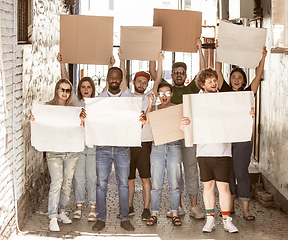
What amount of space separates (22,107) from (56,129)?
59cm

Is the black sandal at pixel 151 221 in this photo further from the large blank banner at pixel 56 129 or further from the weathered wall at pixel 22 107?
the weathered wall at pixel 22 107

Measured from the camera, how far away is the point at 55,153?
4.15 metres

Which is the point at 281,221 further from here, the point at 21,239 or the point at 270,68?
the point at 21,239

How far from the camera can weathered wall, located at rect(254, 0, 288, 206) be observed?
15.8 feet

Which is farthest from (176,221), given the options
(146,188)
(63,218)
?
(63,218)

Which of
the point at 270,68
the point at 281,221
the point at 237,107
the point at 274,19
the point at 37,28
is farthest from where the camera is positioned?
the point at 270,68

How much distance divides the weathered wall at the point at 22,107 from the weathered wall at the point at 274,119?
2.96 metres

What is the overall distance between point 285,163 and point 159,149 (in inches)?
62.1

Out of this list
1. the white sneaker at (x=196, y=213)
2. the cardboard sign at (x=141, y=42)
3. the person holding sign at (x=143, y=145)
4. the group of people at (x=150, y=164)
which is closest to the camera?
the group of people at (x=150, y=164)

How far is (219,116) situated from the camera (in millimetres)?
3838

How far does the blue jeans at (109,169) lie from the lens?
4133 millimetres

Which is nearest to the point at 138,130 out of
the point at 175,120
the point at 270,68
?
the point at 175,120

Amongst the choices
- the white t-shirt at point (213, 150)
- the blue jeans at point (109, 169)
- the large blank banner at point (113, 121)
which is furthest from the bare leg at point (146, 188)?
the white t-shirt at point (213, 150)

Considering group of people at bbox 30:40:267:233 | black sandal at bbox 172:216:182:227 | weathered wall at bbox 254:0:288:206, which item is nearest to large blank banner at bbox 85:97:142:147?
group of people at bbox 30:40:267:233
